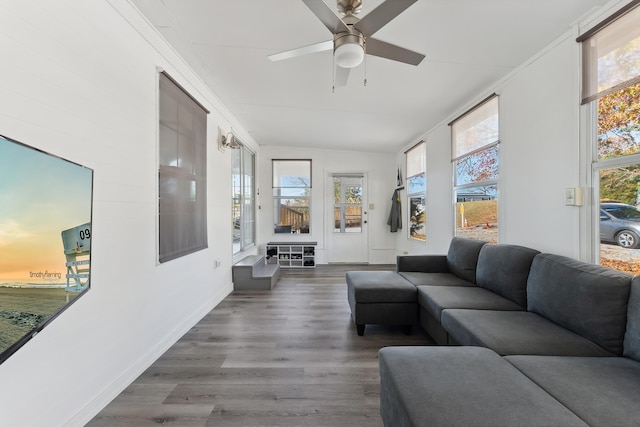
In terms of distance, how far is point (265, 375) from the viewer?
71.6 inches

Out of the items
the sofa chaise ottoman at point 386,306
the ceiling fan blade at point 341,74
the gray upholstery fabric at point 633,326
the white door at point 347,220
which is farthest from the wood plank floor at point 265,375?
the white door at point 347,220

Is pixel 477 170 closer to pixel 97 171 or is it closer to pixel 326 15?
pixel 326 15

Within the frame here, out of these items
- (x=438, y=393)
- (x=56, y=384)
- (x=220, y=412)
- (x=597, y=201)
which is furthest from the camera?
(x=597, y=201)

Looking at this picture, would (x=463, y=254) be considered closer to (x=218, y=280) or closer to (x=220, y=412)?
(x=220, y=412)

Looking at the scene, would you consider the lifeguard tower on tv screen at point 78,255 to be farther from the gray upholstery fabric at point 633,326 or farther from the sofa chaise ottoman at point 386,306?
the gray upholstery fabric at point 633,326

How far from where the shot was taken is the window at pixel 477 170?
2807 mm

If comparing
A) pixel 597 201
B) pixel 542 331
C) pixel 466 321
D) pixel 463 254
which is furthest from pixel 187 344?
pixel 597 201

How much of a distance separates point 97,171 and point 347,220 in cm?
474

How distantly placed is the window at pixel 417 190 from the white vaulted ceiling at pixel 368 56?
0.87 metres

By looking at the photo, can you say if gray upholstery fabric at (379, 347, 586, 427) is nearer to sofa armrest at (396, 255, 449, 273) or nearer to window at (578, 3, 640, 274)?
window at (578, 3, 640, 274)

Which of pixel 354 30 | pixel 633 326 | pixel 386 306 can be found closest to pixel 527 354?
pixel 633 326

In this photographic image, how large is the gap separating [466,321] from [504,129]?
80.9 inches

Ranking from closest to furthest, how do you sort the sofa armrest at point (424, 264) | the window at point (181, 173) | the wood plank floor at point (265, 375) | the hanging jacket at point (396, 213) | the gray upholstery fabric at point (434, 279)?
the wood plank floor at point (265, 375)
the window at point (181, 173)
the gray upholstery fabric at point (434, 279)
the sofa armrest at point (424, 264)
the hanging jacket at point (396, 213)

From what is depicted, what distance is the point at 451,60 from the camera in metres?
2.28
